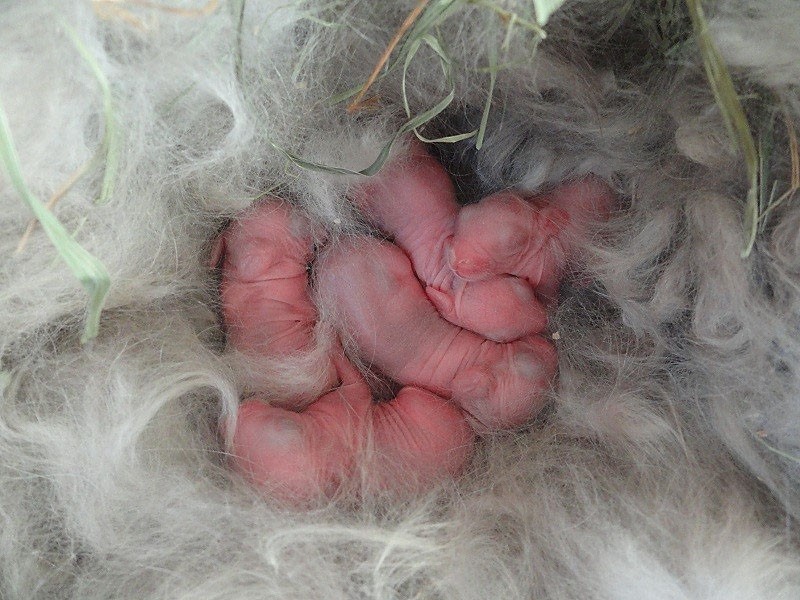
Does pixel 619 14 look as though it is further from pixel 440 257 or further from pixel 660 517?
pixel 660 517

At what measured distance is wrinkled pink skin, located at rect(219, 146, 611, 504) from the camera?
727mm

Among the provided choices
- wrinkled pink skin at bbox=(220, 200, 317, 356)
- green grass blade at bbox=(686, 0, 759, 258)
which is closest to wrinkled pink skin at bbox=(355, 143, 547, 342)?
wrinkled pink skin at bbox=(220, 200, 317, 356)

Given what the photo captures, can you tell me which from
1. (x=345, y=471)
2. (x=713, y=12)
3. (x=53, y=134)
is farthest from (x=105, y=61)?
(x=713, y=12)

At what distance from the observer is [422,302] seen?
2.55 feet

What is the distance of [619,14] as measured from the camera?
25.9 inches

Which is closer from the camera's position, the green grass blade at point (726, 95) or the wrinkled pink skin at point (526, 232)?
the green grass blade at point (726, 95)

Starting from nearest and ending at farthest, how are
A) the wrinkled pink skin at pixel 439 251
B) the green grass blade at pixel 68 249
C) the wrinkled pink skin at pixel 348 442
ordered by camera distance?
1. the green grass blade at pixel 68 249
2. the wrinkled pink skin at pixel 348 442
3. the wrinkled pink skin at pixel 439 251

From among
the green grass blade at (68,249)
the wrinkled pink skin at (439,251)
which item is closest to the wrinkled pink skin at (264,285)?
the wrinkled pink skin at (439,251)

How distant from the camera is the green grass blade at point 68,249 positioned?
50cm

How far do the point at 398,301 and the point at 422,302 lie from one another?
0.10 feet

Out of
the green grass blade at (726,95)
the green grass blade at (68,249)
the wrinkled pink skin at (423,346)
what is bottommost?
the wrinkled pink skin at (423,346)

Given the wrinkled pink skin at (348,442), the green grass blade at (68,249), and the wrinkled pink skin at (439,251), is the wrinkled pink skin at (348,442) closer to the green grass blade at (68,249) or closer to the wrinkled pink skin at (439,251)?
the wrinkled pink skin at (439,251)

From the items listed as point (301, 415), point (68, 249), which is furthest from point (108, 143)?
point (301, 415)

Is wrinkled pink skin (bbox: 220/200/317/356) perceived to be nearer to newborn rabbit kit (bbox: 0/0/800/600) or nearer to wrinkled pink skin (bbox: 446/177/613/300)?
newborn rabbit kit (bbox: 0/0/800/600)
